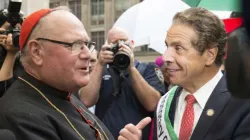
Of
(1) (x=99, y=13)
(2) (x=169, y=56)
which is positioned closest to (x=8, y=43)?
(2) (x=169, y=56)

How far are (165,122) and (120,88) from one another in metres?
1.30

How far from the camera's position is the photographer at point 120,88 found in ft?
11.4

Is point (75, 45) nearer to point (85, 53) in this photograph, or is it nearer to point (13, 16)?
point (85, 53)

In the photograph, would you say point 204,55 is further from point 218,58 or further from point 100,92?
point 100,92

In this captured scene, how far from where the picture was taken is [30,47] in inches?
88.3

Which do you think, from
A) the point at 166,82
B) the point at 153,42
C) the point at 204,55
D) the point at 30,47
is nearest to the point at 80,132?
the point at 30,47

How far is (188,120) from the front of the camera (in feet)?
7.44

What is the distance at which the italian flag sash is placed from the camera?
2.29 meters

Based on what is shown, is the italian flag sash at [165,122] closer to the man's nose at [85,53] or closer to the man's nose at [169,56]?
the man's nose at [169,56]

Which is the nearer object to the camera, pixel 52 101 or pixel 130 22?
pixel 52 101

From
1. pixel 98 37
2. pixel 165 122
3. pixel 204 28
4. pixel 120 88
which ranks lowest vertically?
pixel 98 37

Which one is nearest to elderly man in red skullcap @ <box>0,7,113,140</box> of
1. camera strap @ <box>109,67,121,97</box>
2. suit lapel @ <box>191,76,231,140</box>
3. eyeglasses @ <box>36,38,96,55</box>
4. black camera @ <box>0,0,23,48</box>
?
eyeglasses @ <box>36,38,96,55</box>

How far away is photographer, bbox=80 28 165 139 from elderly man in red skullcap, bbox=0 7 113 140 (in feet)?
3.77

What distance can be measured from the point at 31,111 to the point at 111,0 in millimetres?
36954
